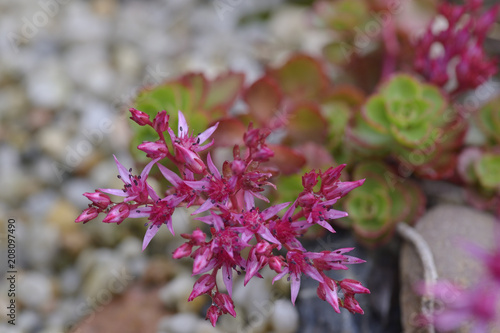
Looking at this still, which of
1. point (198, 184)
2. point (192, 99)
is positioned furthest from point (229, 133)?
point (198, 184)

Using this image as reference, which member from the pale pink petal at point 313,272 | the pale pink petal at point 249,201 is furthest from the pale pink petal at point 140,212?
the pale pink petal at point 313,272

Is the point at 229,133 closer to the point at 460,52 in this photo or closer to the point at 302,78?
the point at 302,78

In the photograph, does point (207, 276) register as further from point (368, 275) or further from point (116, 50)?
point (116, 50)

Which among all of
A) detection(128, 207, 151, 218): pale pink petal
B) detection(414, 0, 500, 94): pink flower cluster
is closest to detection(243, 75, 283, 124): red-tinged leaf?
detection(414, 0, 500, 94): pink flower cluster

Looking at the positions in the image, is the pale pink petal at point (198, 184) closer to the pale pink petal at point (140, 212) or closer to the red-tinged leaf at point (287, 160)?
the pale pink petal at point (140, 212)

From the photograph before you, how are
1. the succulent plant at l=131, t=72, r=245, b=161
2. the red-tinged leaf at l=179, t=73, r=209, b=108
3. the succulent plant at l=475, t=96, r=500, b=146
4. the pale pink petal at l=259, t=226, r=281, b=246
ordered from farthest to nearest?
1. the succulent plant at l=475, t=96, r=500, b=146
2. the red-tinged leaf at l=179, t=73, r=209, b=108
3. the succulent plant at l=131, t=72, r=245, b=161
4. the pale pink petal at l=259, t=226, r=281, b=246

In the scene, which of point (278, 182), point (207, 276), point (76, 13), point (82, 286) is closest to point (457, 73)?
point (278, 182)

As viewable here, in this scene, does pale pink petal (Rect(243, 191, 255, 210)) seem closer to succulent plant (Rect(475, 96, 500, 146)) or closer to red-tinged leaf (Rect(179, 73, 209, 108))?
red-tinged leaf (Rect(179, 73, 209, 108))
